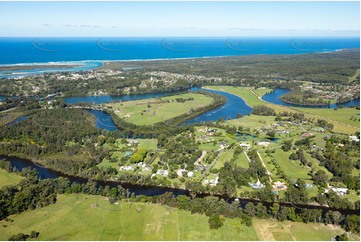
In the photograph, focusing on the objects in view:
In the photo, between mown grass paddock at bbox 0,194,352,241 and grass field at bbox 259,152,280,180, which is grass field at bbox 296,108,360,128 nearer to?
grass field at bbox 259,152,280,180

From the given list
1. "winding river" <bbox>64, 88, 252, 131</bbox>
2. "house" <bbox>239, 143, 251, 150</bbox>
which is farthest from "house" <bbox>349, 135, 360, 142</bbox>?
"winding river" <bbox>64, 88, 252, 131</bbox>

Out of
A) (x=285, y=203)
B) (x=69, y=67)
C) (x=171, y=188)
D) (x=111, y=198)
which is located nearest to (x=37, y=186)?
(x=111, y=198)

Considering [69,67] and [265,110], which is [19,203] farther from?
[69,67]

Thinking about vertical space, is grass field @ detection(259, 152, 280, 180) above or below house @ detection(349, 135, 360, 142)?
below

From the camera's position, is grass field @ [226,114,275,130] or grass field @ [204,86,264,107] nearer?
grass field @ [226,114,275,130]

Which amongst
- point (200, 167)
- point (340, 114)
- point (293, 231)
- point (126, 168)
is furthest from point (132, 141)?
point (340, 114)

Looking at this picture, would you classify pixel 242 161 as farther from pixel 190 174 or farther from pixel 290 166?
pixel 190 174
